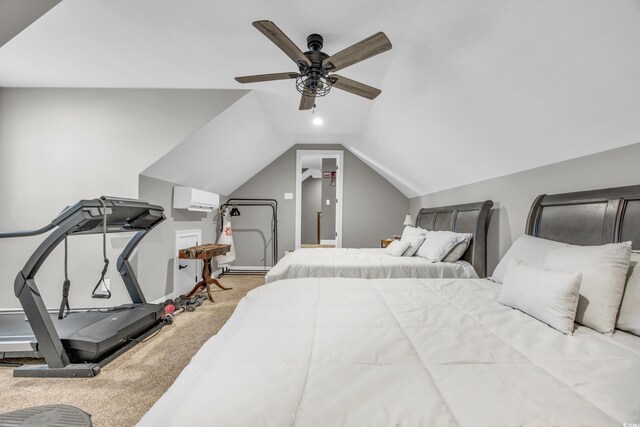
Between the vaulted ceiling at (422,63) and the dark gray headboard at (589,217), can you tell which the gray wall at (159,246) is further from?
the dark gray headboard at (589,217)

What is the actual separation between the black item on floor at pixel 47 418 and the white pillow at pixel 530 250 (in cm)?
223

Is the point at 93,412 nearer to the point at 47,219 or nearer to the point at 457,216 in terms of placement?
the point at 47,219

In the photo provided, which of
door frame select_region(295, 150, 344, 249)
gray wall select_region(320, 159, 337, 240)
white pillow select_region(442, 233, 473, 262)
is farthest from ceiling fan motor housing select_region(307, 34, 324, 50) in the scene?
gray wall select_region(320, 159, 337, 240)

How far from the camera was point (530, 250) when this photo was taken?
181 cm

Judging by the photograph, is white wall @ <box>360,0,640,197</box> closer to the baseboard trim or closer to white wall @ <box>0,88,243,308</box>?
white wall @ <box>0,88,243,308</box>

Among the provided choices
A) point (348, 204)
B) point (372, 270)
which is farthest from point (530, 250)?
point (348, 204)

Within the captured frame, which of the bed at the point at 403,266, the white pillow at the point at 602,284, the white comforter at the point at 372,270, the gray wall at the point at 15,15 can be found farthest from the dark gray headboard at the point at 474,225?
the gray wall at the point at 15,15

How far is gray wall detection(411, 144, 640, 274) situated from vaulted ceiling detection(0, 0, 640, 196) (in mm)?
84

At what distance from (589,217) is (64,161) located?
4.72 meters

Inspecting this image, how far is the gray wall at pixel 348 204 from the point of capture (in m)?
5.54

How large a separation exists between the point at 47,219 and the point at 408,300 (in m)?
3.83

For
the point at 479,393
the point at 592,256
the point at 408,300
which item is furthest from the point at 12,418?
the point at 592,256

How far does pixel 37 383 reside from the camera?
1.80 m

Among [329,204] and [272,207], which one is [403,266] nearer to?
[272,207]
